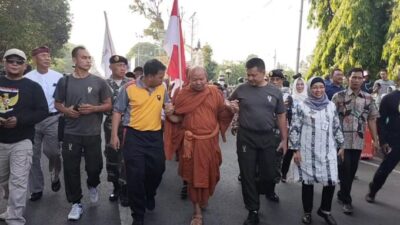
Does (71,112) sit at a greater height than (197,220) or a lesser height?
greater

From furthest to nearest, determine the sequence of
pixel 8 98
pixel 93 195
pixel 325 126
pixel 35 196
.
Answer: pixel 35 196
pixel 93 195
pixel 325 126
pixel 8 98

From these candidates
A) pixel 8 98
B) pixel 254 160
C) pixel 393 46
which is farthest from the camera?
pixel 393 46

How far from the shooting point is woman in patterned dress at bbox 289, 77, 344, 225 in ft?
15.4

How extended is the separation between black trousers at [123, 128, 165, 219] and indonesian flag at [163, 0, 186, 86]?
1.10 meters

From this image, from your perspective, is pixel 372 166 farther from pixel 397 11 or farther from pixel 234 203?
pixel 397 11

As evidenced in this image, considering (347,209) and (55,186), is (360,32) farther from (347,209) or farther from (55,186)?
(55,186)

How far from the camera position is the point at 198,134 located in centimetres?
467

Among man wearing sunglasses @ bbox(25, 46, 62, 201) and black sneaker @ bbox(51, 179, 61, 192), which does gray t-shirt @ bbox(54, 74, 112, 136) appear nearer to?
man wearing sunglasses @ bbox(25, 46, 62, 201)

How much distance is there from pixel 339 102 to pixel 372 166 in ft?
11.6

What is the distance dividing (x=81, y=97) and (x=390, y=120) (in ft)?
12.7

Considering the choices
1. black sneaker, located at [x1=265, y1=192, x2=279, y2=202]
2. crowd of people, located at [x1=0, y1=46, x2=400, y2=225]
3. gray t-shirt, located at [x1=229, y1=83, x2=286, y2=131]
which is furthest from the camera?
black sneaker, located at [x1=265, y1=192, x2=279, y2=202]

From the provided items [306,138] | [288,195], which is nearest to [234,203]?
[288,195]

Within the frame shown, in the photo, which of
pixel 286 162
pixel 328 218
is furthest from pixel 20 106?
pixel 286 162

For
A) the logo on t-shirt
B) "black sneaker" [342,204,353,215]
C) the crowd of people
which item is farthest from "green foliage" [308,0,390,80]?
the logo on t-shirt
